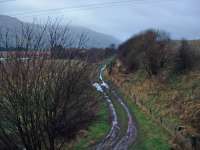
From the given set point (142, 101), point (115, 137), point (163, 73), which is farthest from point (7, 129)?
point (163, 73)

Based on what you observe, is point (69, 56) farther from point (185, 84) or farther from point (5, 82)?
point (185, 84)

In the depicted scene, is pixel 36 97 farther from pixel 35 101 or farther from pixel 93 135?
pixel 93 135

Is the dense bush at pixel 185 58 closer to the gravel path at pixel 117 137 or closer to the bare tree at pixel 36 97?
the gravel path at pixel 117 137

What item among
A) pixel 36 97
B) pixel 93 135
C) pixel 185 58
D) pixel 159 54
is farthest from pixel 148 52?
pixel 36 97

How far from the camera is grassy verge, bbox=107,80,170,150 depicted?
24.3 m

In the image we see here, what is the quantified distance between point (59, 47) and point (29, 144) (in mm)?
4021

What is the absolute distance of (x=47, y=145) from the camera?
36.9 feet

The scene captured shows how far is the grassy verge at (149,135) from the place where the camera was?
2427 centimetres

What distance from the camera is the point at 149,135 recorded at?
27.0 metres

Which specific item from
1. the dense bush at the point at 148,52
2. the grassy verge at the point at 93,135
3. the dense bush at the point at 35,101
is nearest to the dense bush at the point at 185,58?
the dense bush at the point at 148,52

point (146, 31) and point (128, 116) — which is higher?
point (146, 31)

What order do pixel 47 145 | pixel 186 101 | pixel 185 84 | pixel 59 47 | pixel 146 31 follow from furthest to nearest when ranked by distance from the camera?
1. pixel 146 31
2. pixel 185 84
3. pixel 186 101
4. pixel 59 47
5. pixel 47 145

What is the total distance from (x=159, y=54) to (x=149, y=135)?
988 inches

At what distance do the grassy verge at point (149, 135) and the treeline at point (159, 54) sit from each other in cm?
1400
